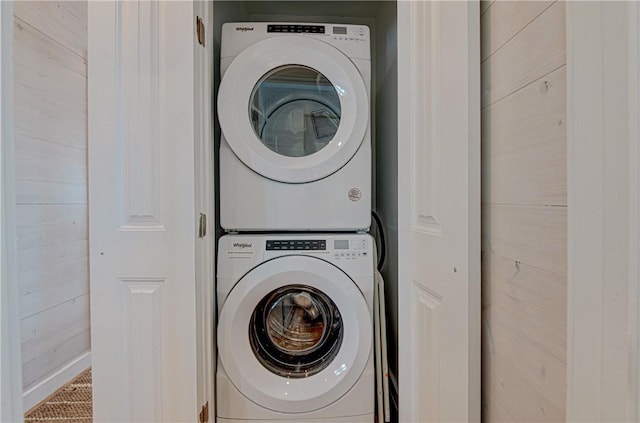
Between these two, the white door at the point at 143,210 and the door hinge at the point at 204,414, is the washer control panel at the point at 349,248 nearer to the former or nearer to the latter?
the white door at the point at 143,210

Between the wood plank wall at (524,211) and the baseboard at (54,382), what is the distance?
6.11 ft

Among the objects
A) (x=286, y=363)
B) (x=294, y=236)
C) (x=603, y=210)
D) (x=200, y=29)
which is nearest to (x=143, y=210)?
(x=294, y=236)

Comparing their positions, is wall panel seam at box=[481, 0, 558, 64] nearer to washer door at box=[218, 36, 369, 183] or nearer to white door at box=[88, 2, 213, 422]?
washer door at box=[218, 36, 369, 183]

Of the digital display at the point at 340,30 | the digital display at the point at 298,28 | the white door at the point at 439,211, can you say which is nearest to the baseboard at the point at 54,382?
the white door at the point at 439,211

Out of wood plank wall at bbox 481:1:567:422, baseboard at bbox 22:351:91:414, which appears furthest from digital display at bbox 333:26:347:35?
baseboard at bbox 22:351:91:414

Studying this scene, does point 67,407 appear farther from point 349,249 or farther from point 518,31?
point 518,31

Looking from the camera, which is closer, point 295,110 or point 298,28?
point 298,28

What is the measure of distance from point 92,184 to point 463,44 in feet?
3.53

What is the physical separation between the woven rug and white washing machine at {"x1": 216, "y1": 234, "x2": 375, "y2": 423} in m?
0.76

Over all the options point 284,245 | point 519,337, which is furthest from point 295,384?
point 519,337

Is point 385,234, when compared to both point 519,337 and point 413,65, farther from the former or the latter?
point 519,337

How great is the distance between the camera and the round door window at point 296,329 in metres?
1.38

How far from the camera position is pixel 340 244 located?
1.33 metres

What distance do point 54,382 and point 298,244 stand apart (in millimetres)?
1457
